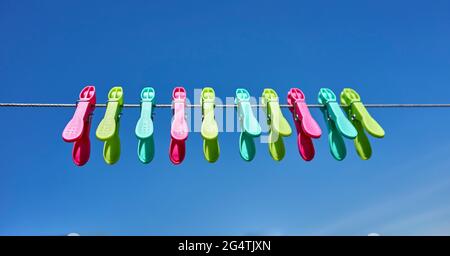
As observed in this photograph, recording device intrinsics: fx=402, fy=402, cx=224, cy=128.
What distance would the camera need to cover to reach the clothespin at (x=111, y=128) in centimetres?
311

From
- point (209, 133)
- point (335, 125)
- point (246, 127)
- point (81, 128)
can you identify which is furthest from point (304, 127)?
point (81, 128)

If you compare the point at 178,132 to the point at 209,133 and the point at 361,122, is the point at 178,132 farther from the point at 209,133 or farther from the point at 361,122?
the point at 361,122

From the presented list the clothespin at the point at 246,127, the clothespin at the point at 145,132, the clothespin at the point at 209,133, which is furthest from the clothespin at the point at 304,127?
the clothespin at the point at 145,132

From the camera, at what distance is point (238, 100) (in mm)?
3637

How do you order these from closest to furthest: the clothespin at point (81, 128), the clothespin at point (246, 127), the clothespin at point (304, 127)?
the clothespin at point (81, 128) → the clothespin at point (246, 127) → the clothespin at point (304, 127)

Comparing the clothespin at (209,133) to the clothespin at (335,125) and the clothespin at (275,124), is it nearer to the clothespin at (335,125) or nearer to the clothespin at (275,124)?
the clothespin at (275,124)

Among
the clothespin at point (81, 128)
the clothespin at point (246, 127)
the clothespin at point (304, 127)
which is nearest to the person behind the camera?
the clothespin at point (81, 128)

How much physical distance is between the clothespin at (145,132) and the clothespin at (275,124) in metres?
1.01

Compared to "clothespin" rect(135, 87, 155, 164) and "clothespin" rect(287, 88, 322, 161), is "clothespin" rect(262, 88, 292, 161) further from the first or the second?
"clothespin" rect(135, 87, 155, 164)

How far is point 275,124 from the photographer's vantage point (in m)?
3.34

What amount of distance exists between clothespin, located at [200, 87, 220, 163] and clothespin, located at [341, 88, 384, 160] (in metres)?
1.29
